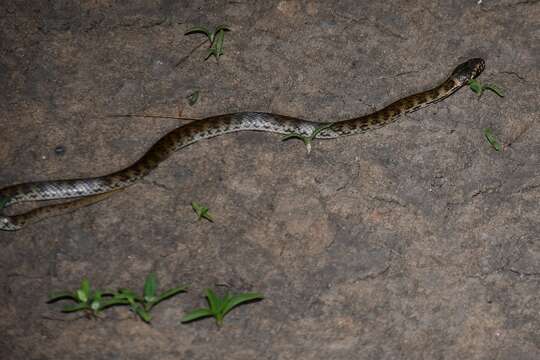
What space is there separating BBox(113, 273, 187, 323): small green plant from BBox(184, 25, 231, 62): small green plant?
3.06 meters

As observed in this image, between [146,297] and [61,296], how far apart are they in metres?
0.80

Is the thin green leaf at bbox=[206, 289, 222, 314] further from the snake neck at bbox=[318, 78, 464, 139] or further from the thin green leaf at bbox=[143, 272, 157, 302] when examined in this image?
the snake neck at bbox=[318, 78, 464, 139]

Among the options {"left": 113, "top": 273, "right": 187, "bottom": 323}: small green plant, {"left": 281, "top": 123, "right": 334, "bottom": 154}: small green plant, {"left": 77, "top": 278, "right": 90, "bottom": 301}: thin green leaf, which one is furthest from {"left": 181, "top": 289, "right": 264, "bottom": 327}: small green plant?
{"left": 281, "top": 123, "right": 334, "bottom": 154}: small green plant

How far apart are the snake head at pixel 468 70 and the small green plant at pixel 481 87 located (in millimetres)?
84

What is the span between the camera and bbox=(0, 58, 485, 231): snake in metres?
6.55

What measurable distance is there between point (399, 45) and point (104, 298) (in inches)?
187

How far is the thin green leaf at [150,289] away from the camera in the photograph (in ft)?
19.2

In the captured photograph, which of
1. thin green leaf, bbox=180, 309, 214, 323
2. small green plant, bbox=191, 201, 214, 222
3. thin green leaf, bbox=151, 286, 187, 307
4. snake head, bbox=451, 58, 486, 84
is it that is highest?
snake head, bbox=451, 58, 486, 84

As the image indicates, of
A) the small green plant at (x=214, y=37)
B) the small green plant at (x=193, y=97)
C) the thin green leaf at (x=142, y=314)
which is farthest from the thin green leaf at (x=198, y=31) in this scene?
the thin green leaf at (x=142, y=314)

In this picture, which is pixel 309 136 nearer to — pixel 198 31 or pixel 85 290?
pixel 198 31

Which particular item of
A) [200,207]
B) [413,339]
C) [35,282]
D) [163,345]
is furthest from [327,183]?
[35,282]

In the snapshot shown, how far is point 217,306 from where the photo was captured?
5.85 m

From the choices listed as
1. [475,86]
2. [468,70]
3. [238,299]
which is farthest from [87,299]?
[468,70]

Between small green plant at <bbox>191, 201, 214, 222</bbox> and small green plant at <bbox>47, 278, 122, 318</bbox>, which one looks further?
small green plant at <bbox>191, 201, 214, 222</bbox>
